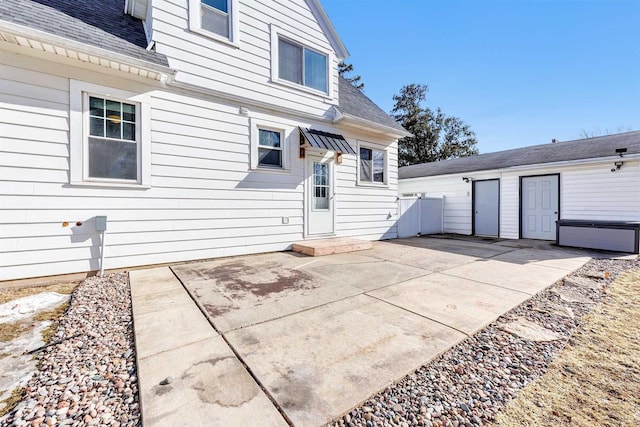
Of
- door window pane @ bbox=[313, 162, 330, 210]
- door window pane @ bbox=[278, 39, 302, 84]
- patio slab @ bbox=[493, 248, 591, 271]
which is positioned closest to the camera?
patio slab @ bbox=[493, 248, 591, 271]

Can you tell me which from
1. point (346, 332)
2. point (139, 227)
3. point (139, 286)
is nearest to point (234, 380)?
point (346, 332)

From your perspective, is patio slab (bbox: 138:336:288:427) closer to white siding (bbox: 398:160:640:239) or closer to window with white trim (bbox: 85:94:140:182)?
window with white trim (bbox: 85:94:140:182)

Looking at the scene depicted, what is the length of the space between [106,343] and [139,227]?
9.25 ft

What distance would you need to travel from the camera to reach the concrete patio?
5.05ft

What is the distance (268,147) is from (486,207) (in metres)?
9.38

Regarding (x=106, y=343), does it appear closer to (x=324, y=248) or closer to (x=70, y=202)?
(x=70, y=202)

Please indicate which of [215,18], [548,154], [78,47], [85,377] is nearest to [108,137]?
[78,47]

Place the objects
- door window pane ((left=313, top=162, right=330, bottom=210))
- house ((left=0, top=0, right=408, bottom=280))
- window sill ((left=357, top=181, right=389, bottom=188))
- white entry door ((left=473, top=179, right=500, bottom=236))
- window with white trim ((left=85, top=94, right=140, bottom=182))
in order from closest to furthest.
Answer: house ((left=0, top=0, right=408, bottom=280)) → window with white trim ((left=85, top=94, right=140, bottom=182)) → door window pane ((left=313, top=162, right=330, bottom=210)) → window sill ((left=357, top=181, right=389, bottom=188)) → white entry door ((left=473, top=179, right=500, bottom=236))

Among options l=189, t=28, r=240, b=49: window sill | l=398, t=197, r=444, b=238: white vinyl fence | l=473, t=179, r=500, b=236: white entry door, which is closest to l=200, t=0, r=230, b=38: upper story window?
l=189, t=28, r=240, b=49: window sill

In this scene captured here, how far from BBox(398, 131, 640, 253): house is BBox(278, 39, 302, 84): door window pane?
8.31 m

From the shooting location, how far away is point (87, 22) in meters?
4.47

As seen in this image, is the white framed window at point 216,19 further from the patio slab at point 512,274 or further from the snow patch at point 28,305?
the patio slab at point 512,274

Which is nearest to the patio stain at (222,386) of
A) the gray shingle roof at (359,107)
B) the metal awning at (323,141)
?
the metal awning at (323,141)

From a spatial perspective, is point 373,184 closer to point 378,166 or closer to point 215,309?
point 378,166
